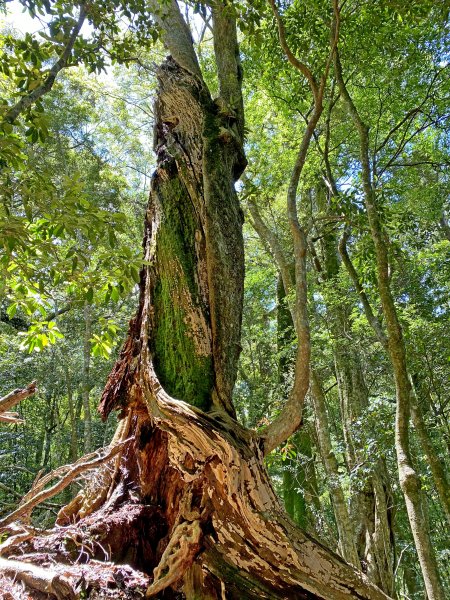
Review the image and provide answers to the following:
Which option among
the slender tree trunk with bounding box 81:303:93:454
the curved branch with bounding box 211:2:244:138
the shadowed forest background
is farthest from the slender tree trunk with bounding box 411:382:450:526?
the slender tree trunk with bounding box 81:303:93:454

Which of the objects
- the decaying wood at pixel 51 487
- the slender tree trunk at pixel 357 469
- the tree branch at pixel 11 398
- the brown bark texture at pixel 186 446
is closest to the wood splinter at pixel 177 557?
the brown bark texture at pixel 186 446

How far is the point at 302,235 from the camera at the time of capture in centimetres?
257

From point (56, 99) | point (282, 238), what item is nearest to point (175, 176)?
point (282, 238)

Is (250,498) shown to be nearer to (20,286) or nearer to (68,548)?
(68,548)

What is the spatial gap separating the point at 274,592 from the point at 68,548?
3.45 feet

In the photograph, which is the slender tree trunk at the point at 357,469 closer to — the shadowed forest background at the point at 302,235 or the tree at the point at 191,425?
the shadowed forest background at the point at 302,235

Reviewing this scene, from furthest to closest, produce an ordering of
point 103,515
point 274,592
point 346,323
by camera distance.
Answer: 1. point 346,323
2. point 103,515
3. point 274,592

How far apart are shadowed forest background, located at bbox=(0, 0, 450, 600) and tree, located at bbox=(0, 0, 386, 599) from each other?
76mm

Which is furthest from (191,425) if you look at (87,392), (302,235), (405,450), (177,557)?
(87,392)

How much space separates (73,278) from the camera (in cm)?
279

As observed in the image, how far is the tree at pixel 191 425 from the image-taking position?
1.77 meters

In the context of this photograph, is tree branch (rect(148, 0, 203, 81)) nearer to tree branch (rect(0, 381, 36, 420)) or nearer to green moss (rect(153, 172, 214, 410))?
green moss (rect(153, 172, 214, 410))

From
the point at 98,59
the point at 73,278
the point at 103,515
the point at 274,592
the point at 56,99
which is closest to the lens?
the point at 274,592

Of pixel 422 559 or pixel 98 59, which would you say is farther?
pixel 98 59
